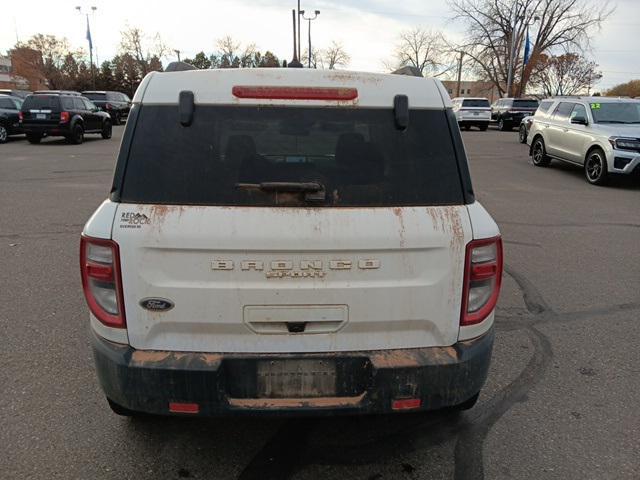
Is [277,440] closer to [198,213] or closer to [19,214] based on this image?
[198,213]

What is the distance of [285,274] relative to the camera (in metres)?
2.17

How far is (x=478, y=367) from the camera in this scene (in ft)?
7.77

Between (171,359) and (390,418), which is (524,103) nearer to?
(390,418)

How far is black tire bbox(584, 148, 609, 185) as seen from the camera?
1105cm

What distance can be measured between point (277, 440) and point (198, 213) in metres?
1.39

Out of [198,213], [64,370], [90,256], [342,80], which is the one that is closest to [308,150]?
[342,80]

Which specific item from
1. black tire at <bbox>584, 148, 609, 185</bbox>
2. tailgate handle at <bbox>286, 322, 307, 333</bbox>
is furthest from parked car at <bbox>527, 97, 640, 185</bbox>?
tailgate handle at <bbox>286, 322, 307, 333</bbox>

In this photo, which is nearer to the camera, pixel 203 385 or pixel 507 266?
pixel 203 385

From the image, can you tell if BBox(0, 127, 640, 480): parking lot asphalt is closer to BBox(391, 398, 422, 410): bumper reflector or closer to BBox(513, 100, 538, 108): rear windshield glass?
BBox(391, 398, 422, 410): bumper reflector

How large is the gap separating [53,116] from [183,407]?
18703 millimetres

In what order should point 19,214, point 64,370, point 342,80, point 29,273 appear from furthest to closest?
point 19,214 → point 29,273 → point 64,370 → point 342,80

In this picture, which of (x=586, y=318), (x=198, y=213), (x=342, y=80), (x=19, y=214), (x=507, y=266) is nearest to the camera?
(x=198, y=213)

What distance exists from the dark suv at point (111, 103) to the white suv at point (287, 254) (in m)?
28.2

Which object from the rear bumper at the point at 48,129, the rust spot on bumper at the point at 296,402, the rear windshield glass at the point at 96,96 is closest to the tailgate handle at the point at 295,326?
the rust spot on bumper at the point at 296,402
